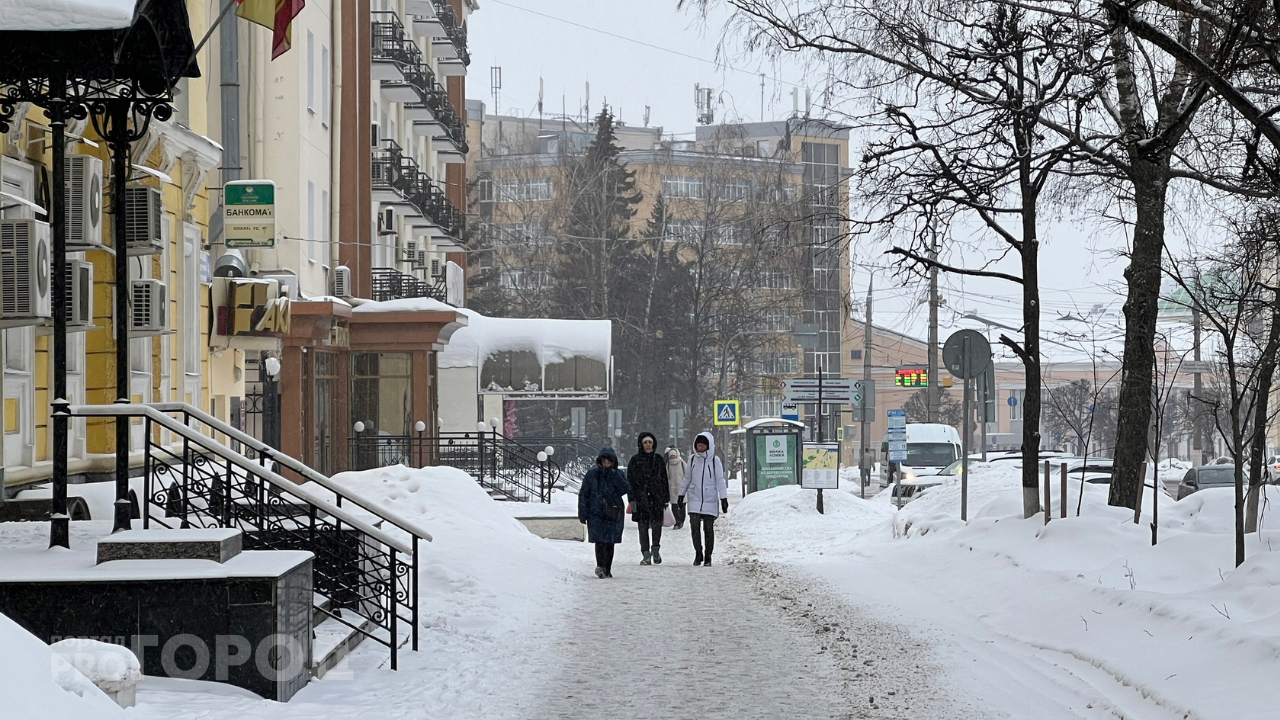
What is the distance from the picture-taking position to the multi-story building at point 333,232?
27.8m

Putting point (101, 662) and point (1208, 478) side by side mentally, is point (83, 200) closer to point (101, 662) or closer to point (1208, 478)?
point (101, 662)

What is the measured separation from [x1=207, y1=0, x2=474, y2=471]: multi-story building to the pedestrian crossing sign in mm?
8349

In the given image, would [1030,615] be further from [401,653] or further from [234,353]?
[234,353]

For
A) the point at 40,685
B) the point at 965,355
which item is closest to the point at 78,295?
the point at 40,685

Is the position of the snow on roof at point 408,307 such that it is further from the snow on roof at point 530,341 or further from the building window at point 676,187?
the building window at point 676,187

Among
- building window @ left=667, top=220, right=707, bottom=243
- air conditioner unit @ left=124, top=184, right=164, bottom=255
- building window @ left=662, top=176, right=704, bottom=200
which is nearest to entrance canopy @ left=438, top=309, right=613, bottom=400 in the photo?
building window @ left=667, top=220, right=707, bottom=243

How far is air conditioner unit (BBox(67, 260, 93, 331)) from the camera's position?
12.4 m

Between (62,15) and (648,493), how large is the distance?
38.0ft

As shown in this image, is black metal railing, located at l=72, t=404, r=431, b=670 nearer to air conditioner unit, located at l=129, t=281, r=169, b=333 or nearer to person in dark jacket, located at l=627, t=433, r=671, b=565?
air conditioner unit, located at l=129, t=281, r=169, b=333

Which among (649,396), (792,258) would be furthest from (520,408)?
A: (792,258)

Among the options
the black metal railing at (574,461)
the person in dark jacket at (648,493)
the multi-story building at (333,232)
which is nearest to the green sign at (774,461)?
the black metal railing at (574,461)

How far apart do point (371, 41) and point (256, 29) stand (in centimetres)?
838

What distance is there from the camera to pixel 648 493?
19641 millimetres

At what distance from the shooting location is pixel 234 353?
23.5 meters
